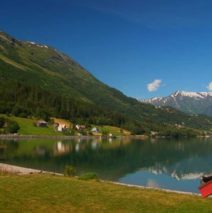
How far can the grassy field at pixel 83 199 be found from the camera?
25.7m

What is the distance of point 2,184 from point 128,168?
79.2 metres

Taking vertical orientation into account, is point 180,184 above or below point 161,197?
below

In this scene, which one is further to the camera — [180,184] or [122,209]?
[180,184]

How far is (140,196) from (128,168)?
79.8 m

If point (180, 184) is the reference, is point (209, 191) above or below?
above

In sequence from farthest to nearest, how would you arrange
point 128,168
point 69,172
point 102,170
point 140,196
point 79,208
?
point 128,168
point 102,170
point 69,172
point 140,196
point 79,208

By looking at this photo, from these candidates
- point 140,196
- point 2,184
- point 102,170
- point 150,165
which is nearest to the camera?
point 140,196

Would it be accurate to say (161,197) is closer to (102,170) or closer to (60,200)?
(60,200)

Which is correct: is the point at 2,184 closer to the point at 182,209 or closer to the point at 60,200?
the point at 60,200

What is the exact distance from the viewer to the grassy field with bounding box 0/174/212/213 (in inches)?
1012

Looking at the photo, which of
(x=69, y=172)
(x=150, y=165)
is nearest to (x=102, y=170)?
(x=150, y=165)

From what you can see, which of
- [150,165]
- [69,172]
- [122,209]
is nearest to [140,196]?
[122,209]

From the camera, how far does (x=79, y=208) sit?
25.8 m

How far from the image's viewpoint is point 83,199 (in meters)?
27.9
